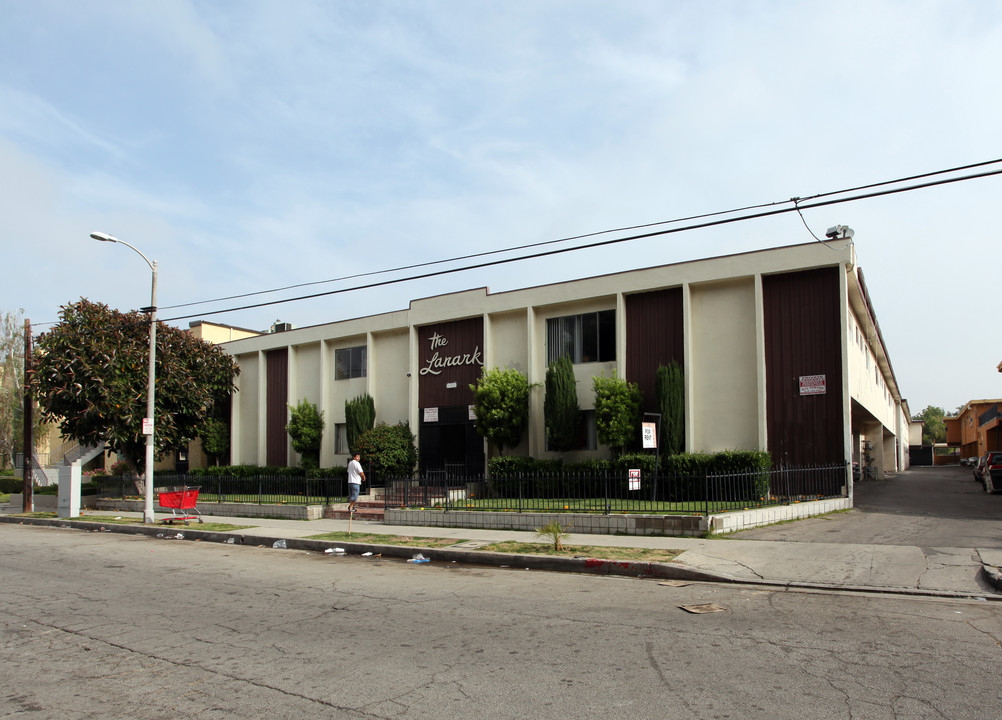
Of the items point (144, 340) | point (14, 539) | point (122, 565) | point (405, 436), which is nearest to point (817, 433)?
point (405, 436)

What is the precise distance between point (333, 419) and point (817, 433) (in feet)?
62.6

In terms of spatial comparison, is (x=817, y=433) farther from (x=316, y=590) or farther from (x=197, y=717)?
(x=197, y=717)

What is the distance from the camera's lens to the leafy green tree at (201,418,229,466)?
34.5 m

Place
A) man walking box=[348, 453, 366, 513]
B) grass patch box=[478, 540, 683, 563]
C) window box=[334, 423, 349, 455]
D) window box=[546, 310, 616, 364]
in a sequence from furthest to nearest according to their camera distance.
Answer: window box=[334, 423, 349, 455]
window box=[546, 310, 616, 364]
man walking box=[348, 453, 366, 513]
grass patch box=[478, 540, 683, 563]

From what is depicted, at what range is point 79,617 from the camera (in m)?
8.34

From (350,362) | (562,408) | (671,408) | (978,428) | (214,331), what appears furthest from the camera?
(978,428)

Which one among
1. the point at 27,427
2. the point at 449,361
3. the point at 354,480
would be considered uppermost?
the point at 449,361

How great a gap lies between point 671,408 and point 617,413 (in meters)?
1.60

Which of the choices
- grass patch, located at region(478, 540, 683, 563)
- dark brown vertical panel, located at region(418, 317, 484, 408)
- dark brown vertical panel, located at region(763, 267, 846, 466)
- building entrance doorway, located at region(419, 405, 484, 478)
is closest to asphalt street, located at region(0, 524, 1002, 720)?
grass patch, located at region(478, 540, 683, 563)

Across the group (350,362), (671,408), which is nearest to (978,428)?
(671,408)

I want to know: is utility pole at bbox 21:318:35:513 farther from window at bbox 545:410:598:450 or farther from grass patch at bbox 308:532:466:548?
window at bbox 545:410:598:450

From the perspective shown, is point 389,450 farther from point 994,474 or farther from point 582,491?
point 994,474

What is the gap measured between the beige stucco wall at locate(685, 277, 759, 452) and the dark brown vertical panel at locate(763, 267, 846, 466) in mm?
542

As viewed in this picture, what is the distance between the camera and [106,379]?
1045 inches
